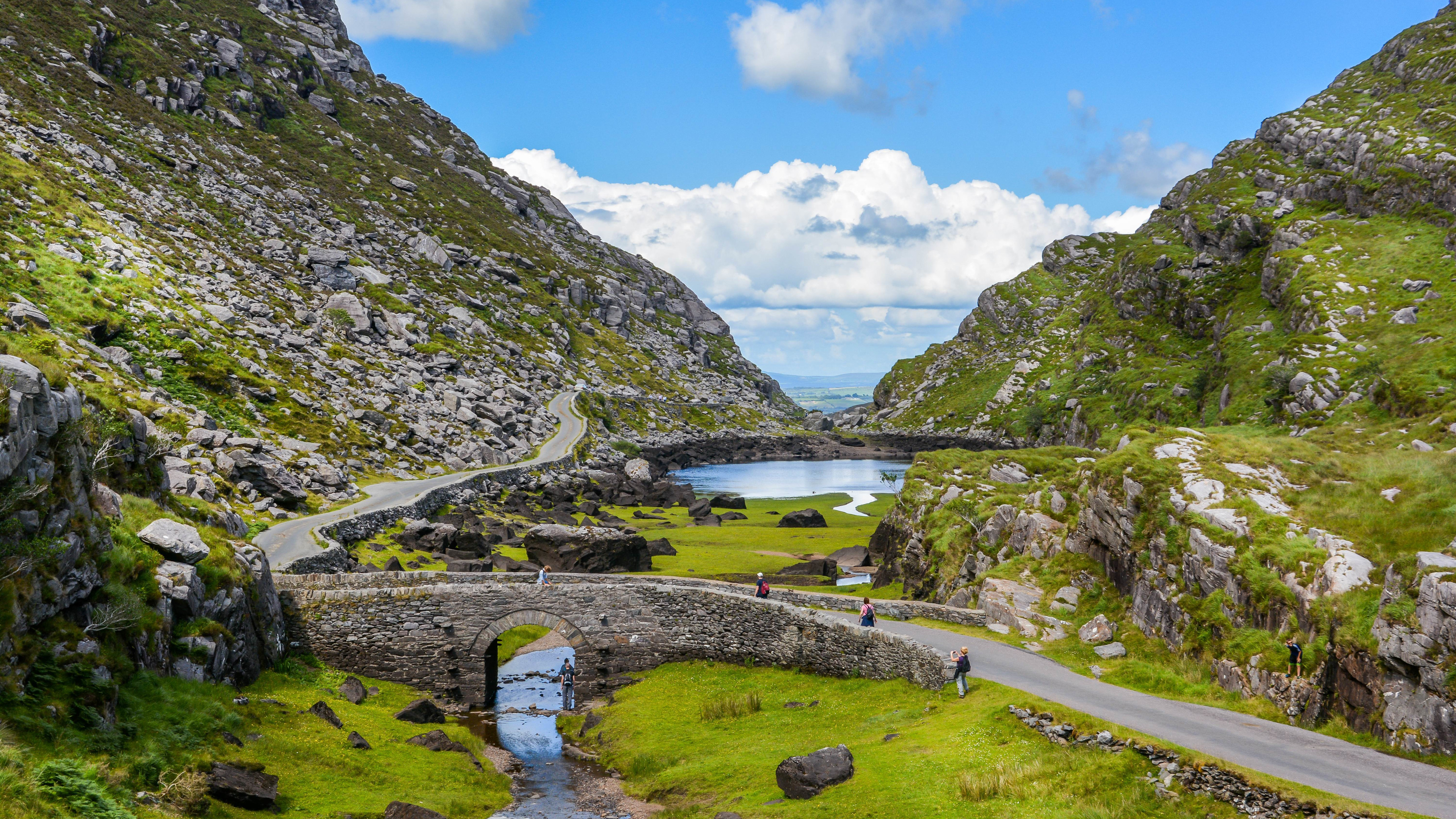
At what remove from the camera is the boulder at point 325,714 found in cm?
3088

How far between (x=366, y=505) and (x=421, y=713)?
34.2 meters

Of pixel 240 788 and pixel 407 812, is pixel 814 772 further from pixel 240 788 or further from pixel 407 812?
pixel 240 788

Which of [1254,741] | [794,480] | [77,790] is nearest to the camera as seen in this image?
[77,790]

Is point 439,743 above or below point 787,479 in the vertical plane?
below

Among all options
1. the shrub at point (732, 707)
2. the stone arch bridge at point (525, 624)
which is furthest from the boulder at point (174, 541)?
the shrub at point (732, 707)

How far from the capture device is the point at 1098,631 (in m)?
33.6

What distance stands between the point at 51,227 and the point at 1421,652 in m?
113

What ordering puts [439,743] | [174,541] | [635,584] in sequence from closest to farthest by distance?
1. [174,541]
2. [439,743]
3. [635,584]

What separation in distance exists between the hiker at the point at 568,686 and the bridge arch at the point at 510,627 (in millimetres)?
593

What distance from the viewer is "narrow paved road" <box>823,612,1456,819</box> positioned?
17641mm

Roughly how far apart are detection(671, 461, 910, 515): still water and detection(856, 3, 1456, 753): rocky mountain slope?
40.2 meters

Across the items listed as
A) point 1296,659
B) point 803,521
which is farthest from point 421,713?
point 803,521

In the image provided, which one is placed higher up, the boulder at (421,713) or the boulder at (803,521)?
the boulder at (803,521)

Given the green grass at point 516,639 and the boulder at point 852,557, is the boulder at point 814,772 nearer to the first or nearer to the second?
the green grass at point 516,639
